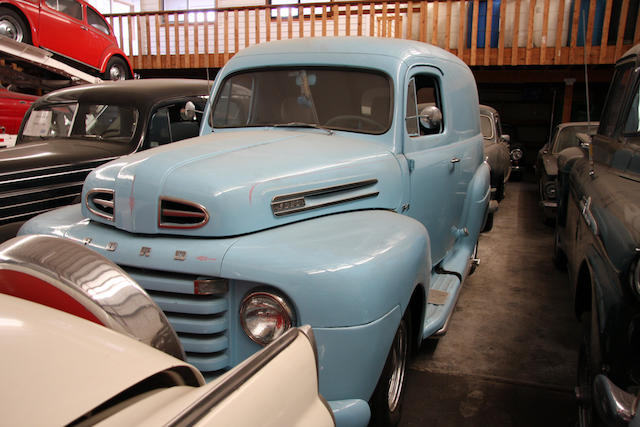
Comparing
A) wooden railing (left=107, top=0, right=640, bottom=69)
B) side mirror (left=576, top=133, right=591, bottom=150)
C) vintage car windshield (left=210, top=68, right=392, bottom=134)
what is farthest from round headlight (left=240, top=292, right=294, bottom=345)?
wooden railing (left=107, top=0, right=640, bottom=69)

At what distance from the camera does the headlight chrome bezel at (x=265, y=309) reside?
6.42 ft

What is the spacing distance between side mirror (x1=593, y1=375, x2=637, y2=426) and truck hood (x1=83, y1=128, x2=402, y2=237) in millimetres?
1366

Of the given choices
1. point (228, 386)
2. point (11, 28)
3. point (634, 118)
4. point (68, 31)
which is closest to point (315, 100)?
point (634, 118)

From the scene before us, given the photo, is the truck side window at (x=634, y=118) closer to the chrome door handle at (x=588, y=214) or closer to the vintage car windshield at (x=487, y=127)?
the chrome door handle at (x=588, y=214)

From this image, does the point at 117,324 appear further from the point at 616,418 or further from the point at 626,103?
the point at 626,103

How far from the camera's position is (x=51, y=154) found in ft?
15.4

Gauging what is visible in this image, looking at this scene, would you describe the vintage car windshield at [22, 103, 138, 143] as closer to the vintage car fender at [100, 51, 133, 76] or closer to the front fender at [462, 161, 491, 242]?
the front fender at [462, 161, 491, 242]

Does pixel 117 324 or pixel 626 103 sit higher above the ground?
pixel 626 103

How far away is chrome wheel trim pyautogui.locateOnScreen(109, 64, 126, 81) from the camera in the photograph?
11.1 m

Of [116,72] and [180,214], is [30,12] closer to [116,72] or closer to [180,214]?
[116,72]

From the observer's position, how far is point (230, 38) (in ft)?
44.0

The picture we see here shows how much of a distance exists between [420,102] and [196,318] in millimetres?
2259

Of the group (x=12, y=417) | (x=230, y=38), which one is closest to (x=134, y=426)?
(x=12, y=417)

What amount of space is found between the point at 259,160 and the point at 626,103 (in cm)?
213
